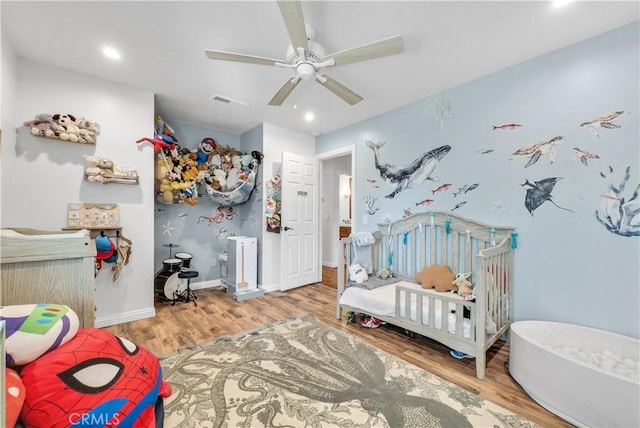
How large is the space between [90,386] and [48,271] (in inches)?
25.5

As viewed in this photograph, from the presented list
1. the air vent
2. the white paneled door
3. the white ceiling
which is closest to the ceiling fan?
the white ceiling

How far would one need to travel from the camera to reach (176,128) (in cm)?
373

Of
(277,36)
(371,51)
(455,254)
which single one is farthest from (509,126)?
(277,36)

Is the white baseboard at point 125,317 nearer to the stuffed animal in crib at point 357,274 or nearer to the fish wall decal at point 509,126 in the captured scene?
the stuffed animal in crib at point 357,274

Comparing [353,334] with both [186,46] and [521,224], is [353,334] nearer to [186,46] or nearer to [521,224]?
[521,224]

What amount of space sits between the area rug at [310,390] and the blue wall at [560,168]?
1.16 meters

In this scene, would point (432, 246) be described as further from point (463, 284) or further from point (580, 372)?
point (580, 372)

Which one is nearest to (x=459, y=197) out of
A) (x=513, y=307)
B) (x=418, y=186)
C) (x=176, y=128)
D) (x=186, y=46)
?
(x=418, y=186)

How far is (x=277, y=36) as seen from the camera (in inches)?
75.2

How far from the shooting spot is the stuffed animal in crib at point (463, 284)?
231cm

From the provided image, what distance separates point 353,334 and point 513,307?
148cm

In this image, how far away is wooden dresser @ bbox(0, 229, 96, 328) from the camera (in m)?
1.16

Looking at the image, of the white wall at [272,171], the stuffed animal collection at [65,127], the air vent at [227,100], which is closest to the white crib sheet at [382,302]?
the white wall at [272,171]

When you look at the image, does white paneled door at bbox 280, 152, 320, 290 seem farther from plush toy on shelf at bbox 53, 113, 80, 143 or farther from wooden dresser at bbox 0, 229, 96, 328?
wooden dresser at bbox 0, 229, 96, 328
